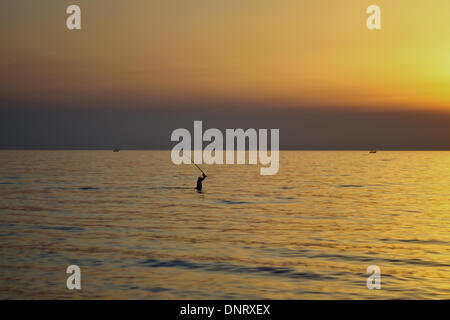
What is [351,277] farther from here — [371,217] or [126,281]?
[371,217]

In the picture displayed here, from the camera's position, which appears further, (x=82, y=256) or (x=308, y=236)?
(x=308, y=236)

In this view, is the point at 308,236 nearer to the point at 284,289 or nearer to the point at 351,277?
the point at 351,277

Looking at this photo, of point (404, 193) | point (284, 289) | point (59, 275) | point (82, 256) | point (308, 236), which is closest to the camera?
point (284, 289)

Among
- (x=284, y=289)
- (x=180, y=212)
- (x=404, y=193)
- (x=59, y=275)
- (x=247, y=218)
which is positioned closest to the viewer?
(x=284, y=289)

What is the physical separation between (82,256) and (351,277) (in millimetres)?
10499

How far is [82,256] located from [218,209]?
60.9ft

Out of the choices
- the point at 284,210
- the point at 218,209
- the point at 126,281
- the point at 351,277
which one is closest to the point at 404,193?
the point at 284,210

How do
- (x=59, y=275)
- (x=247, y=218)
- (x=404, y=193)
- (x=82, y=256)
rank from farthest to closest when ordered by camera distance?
1. (x=404, y=193)
2. (x=247, y=218)
3. (x=82, y=256)
4. (x=59, y=275)

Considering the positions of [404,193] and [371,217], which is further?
[404,193]

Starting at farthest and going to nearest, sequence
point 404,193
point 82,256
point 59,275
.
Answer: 1. point 404,193
2. point 82,256
3. point 59,275

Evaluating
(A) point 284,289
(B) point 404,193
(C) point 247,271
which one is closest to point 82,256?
(C) point 247,271

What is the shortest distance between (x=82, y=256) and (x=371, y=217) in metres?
20.5

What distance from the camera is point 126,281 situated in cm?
1603

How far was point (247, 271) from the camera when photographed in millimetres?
17656
